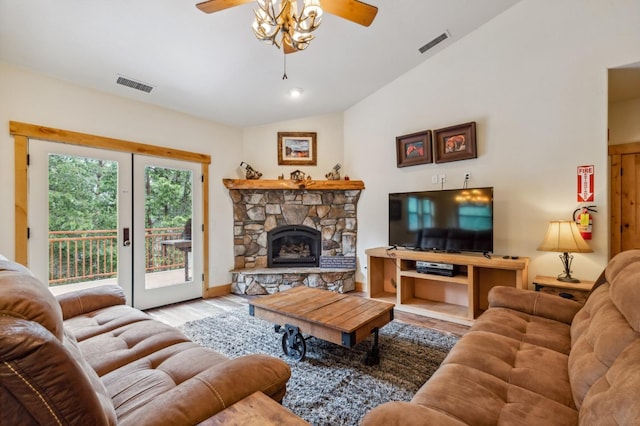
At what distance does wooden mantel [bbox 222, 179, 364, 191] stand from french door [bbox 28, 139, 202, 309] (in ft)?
1.70

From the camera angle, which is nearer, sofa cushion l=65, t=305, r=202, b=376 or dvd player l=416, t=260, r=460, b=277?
sofa cushion l=65, t=305, r=202, b=376

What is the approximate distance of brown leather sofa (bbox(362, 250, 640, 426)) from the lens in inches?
37.6

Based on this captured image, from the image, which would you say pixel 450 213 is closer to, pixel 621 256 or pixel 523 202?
pixel 523 202

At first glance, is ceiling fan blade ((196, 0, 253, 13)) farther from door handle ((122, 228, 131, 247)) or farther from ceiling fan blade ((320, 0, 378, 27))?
door handle ((122, 228, 131, 247))

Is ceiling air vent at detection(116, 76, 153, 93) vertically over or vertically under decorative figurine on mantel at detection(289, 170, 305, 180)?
over

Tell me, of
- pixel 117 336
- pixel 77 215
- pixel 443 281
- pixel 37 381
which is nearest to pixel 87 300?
pixel 117 336

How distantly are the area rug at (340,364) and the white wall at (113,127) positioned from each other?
1.58 meters

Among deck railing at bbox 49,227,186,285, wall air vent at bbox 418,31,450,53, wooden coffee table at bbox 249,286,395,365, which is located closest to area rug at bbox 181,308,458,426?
wooden coffee table at bbox 249,286,395,365

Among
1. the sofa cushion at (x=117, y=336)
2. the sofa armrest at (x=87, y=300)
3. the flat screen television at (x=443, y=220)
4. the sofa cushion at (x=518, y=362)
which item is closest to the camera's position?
the sofa cushion at (x=518, y=362)

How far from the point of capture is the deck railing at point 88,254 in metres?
3.05

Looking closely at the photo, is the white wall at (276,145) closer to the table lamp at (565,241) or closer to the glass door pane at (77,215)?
the glass door pane at (77,215)

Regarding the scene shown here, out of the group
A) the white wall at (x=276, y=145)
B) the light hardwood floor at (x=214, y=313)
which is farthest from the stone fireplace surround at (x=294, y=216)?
the light hardwood floor at (x=214, y=313)

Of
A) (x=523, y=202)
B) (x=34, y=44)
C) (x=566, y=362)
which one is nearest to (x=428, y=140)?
(x=523, y=202)

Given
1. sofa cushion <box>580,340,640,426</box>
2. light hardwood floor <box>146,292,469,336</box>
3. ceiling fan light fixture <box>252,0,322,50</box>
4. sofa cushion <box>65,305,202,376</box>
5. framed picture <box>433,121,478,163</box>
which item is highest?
ceiling fan light fixture <box>252,0,322,50</box>
